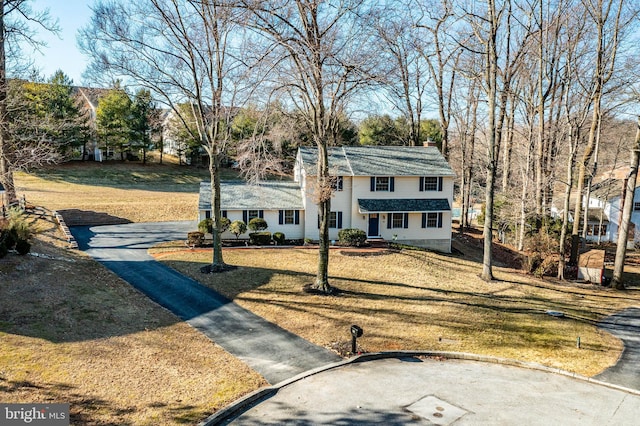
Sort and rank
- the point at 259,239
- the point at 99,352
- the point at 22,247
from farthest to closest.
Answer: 1. the point at 259,239
2. the point at 22,247
3. the point at 99,352

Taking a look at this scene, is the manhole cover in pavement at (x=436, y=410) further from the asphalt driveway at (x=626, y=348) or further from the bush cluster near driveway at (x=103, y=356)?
the asphalt driveway at (x=626, y=348)

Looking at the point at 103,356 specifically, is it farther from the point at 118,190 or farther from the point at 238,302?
the point at 118,190

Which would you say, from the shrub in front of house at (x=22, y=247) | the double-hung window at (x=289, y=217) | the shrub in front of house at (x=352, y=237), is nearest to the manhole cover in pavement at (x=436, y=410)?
the shrub in front of house at (x=22, y=247)

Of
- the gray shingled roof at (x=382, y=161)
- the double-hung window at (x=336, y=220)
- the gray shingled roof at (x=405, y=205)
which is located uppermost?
the gray shingled roof at (x=382, y=161)

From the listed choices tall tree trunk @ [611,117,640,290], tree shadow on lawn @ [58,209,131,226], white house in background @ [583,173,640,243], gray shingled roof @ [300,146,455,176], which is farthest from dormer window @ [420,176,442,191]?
tree shadow on lawn @ [58,209,131,226]

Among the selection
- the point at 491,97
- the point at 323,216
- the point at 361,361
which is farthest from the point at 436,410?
the point at 491,97

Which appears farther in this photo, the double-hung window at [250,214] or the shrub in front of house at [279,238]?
the double-hung window at [250,214]

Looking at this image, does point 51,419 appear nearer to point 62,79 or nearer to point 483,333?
point 483,333

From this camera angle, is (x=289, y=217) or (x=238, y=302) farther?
(x=289, y=217)
